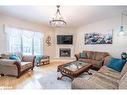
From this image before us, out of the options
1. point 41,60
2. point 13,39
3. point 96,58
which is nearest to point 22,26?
point 13,39

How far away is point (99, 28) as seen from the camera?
5.25m

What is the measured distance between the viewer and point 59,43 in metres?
6.23

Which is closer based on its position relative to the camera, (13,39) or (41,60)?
(13,39)

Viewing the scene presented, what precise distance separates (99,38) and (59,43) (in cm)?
210

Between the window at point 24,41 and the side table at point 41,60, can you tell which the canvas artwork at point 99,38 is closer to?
the side table at point 41,60

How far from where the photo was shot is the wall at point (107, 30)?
467 cm

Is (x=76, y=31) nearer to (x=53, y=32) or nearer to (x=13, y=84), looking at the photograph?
(x=53, y=32)

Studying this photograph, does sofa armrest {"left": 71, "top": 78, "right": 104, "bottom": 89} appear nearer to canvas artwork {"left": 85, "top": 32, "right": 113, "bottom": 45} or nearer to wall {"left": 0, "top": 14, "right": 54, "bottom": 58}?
wall {"left": 0, "top": 14, "right": 54, "bottom": 58}

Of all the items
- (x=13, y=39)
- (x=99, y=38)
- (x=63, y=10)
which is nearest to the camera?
(x=63, y=10)

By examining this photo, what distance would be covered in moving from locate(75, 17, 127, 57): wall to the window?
207cm

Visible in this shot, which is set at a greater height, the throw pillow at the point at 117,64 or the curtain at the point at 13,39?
the curtain at the point at 13,39

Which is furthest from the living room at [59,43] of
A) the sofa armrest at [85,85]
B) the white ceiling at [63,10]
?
the sofa armrest at [85,85]

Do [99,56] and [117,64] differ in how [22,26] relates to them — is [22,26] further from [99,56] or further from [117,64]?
[117,64]

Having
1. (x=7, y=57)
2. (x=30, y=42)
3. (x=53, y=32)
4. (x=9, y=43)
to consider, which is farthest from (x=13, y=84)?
(x=53, y=32)
